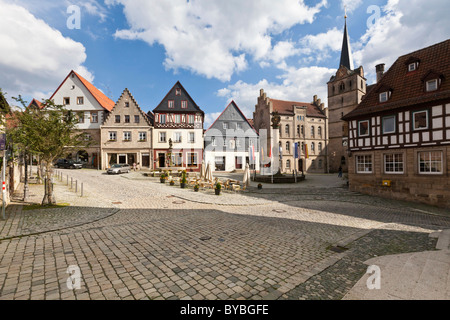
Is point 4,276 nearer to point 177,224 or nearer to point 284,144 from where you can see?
point 177,224

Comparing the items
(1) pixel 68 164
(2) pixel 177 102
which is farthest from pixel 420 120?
(1) pixel 68 164

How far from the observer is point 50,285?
13.0 ft

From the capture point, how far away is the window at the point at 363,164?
17.3 metres

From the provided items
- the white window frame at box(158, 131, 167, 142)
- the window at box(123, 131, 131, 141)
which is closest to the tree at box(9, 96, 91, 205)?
the white window frame at box(158, 131, 167, 142)

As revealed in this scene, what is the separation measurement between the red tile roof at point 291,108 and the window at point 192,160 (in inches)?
807

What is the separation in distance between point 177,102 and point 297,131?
85.1 feet

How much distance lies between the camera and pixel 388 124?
16.2 meters

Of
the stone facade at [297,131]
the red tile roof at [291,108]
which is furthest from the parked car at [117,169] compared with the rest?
the red tile roof at [291,108]

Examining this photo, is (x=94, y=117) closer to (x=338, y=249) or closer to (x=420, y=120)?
(x=338, y=249)

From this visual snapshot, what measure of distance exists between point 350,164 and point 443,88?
305 inches

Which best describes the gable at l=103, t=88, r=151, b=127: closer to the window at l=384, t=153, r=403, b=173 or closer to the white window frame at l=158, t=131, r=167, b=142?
the white window frame at l=158, t=131, r=167, b=142
